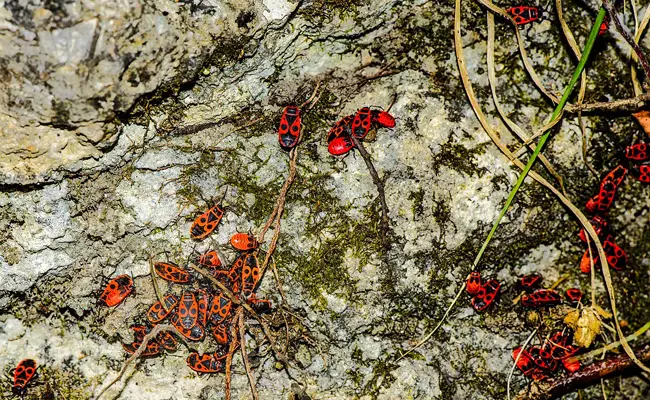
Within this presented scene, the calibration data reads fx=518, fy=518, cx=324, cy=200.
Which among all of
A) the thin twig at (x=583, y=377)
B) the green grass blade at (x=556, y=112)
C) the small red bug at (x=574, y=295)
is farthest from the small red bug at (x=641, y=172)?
the thin twig at (x=583, y=377)

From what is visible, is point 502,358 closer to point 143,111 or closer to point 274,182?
point 274,182

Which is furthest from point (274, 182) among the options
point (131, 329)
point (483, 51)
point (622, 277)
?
point (622, 277)

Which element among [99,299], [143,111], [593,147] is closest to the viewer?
[143,111]

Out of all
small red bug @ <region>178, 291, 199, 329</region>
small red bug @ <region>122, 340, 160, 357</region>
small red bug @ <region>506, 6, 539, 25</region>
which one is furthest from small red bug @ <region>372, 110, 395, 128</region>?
small red bug @ <region>122, 340, 160, 357</region>

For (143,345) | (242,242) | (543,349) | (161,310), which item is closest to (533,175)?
(543,349)

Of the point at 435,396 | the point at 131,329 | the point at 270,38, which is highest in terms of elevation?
the point at 270,38

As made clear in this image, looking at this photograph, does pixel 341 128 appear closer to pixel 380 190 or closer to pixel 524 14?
pixel 380 190
